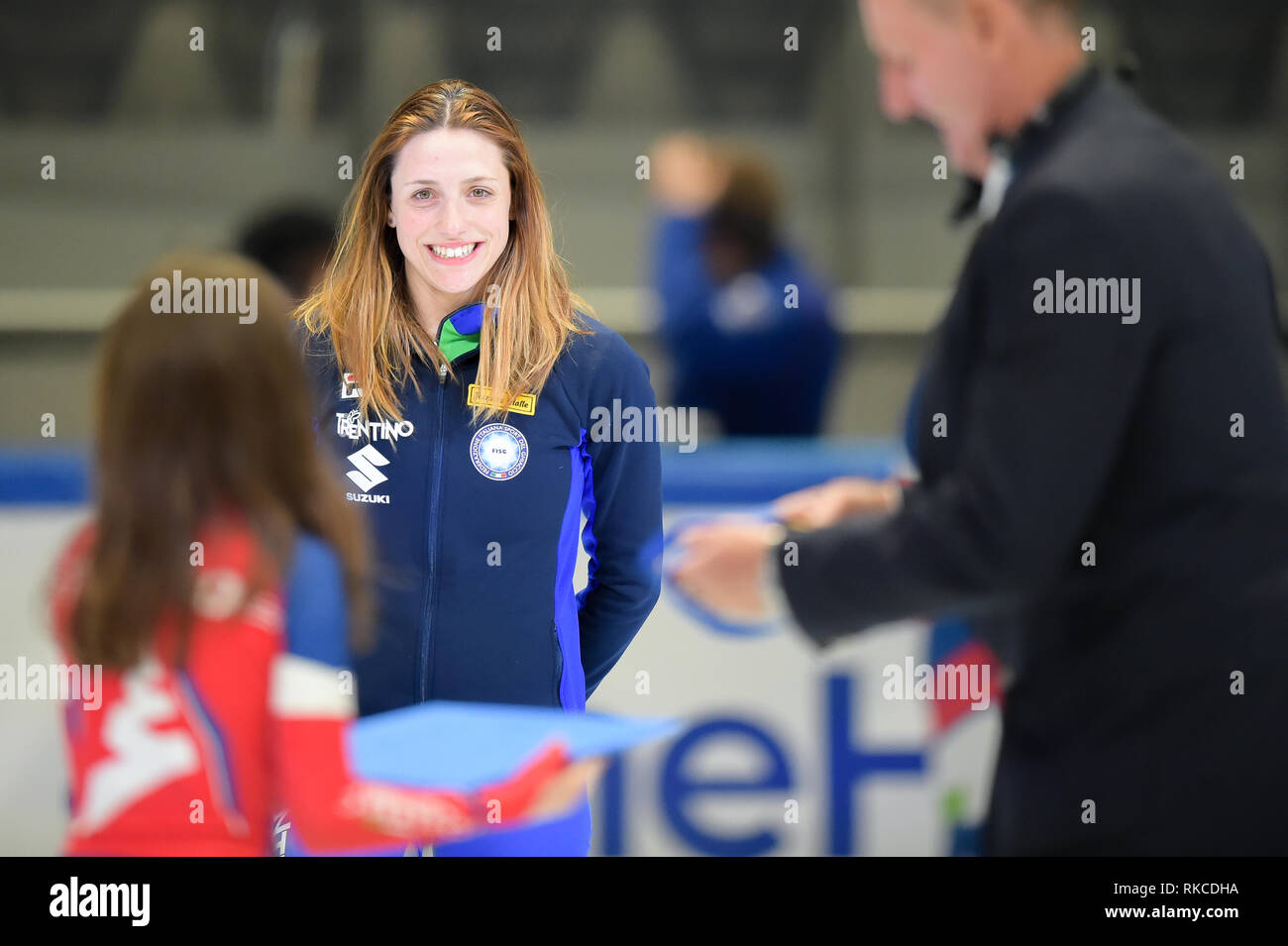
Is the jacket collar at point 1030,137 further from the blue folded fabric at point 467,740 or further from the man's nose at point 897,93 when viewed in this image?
the blue folded fabric at point 467,740

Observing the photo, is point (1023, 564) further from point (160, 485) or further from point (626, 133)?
point (626, 133)

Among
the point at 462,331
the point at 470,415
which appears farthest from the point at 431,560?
the point at 462,331

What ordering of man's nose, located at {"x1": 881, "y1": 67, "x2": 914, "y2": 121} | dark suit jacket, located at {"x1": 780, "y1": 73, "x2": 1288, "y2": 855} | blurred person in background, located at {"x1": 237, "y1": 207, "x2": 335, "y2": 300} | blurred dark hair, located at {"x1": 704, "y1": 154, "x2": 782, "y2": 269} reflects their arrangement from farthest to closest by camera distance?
1. blurred dark hair, located at {"x1": 704, "y1": 154, "x2": 782, "y2": 269}
2. blurred person in background, located at {"x1": 237, "y1": 207, "x2": 335, "y2": 300}
3. man's nose, located at {"x1": 881, "y1": 67, "x2": 914, "y2": 121}
4. dark suit jacket, located at {"x1": 780, "y1": 73, "x2": 1288, "y2": 855}

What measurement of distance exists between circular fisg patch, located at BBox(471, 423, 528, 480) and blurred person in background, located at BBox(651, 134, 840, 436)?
1.22 meters

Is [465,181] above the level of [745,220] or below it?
below

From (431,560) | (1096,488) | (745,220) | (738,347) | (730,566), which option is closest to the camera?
(1096,488)

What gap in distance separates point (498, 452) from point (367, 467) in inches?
6.8

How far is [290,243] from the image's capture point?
262cm

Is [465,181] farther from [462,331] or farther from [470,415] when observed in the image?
[470,415]

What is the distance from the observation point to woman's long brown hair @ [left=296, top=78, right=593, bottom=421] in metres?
1.70

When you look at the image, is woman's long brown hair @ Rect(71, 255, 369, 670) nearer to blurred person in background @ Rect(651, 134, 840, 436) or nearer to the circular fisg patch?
the circular fisg patch

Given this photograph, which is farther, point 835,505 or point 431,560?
point 431,560

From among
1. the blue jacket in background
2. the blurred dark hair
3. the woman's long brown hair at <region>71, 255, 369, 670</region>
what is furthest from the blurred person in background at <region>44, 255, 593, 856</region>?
the blurred dark hair
